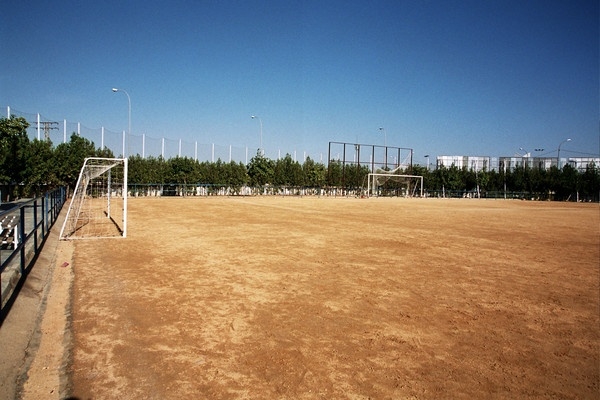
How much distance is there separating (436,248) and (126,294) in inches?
377

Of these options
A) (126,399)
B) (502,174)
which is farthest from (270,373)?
(502,174)

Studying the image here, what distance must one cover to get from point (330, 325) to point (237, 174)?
2180 inches

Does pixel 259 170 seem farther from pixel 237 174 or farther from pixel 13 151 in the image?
pixel 13 151

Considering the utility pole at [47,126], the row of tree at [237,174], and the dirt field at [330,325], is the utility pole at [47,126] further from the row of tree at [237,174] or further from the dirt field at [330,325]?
→ the dirt field at [330,325]

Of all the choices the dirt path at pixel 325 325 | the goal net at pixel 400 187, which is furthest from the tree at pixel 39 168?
the goal net at pixel 400 187

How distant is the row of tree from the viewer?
94.3 feet

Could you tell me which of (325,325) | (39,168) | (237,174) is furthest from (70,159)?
(325,325)

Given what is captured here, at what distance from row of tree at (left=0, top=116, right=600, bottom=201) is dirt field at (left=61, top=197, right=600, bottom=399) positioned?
2264 cm

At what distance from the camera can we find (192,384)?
4016 mm

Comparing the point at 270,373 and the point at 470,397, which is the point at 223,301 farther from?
the point at 470,397

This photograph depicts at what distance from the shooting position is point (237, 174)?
197ft

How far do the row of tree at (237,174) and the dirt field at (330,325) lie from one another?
74.3ft

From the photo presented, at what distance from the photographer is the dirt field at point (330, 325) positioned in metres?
4.12

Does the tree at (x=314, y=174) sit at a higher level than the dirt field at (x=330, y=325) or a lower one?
higher
